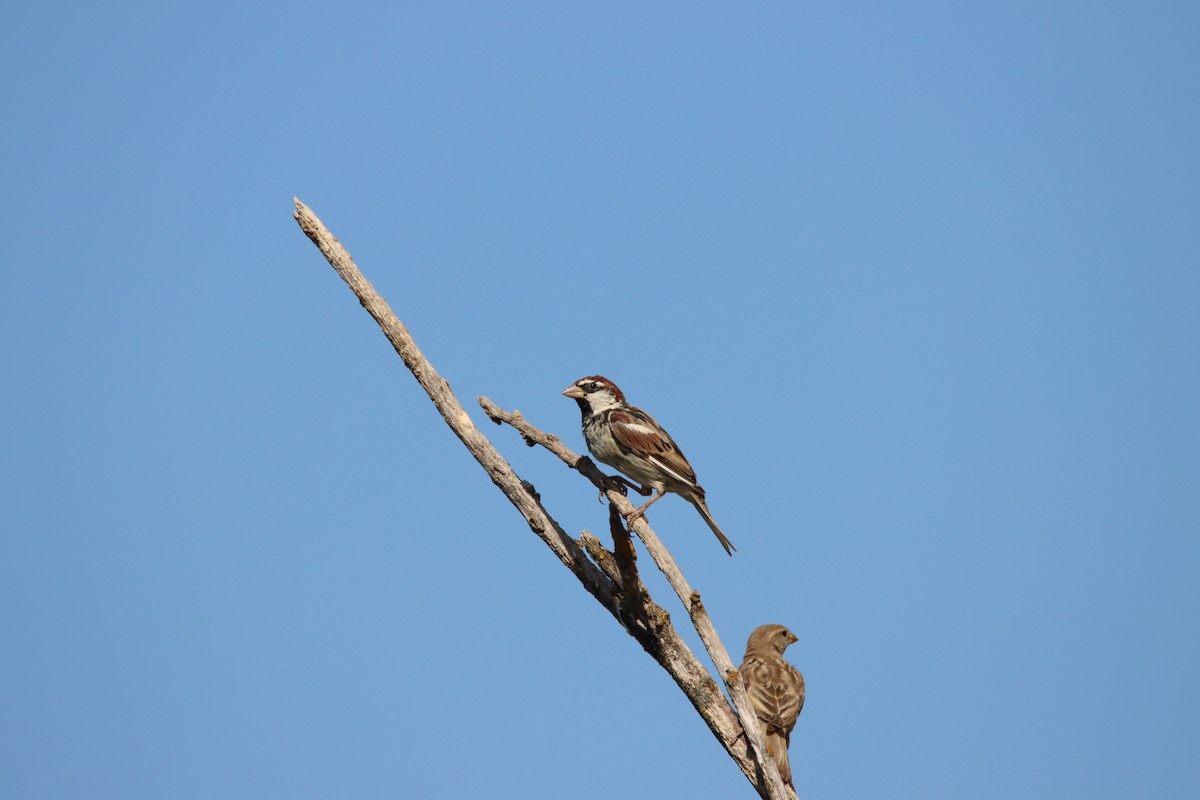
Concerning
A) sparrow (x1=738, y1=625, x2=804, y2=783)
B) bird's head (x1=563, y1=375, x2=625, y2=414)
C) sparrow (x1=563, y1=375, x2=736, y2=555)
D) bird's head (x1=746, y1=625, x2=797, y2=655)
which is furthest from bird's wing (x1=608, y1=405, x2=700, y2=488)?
bird's head (x1=746, y1=625, x2=797, y2=655)

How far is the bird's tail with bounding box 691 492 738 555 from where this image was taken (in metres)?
12.3

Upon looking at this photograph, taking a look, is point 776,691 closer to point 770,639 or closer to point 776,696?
point 776,696

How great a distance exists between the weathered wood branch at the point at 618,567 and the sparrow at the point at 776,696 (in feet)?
6.41

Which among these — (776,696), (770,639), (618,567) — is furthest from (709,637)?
(770,639)

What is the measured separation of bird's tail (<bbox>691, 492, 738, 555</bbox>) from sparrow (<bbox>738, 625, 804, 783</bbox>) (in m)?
1.61

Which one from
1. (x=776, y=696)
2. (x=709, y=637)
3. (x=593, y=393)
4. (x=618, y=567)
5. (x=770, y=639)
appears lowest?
(x=709, y=637)

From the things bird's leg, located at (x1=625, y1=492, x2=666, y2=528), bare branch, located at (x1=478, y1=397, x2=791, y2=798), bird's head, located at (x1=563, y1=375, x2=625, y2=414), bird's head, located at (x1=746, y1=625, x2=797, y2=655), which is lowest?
bare branch, located at (x1=478, y1=397, x2=791, y2=798)

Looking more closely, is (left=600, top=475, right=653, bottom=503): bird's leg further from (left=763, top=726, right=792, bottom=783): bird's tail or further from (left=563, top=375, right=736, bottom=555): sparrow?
(left=763, top=726, right=792, bottom=783): bird's tail

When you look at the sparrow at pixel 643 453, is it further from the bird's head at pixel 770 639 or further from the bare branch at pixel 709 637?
the bird's head at pixel 770 639

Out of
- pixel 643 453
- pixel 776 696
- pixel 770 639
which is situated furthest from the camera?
pixel 770 639

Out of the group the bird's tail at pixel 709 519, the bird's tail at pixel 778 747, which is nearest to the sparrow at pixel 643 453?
the bird's tail at pixel 709 519

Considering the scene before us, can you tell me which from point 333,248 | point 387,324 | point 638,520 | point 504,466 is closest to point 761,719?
point 638,520

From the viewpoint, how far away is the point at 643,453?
12062 mm

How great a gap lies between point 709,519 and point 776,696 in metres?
2.31
